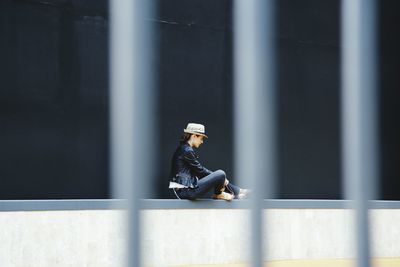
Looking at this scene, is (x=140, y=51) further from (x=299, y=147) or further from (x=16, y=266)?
(x=299, y=147)

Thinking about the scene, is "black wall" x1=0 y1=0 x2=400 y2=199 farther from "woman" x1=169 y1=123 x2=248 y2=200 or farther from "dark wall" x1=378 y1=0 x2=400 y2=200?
"woman" x1=169 y1=123 x2=248 y2=200

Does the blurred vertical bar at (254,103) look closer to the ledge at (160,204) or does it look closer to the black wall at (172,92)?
the ledge at (160,204)

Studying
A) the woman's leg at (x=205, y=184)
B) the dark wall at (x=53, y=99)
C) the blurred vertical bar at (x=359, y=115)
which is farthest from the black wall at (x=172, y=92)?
the blurred vertical bar at (x=359, y=115)

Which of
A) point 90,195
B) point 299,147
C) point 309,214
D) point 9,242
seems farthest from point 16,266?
point 299,147

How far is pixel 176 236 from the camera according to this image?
6676 mm

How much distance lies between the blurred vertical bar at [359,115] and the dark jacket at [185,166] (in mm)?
5063

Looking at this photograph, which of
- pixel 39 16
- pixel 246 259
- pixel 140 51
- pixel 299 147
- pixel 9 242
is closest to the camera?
pixel 140 51

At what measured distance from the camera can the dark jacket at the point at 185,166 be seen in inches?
264

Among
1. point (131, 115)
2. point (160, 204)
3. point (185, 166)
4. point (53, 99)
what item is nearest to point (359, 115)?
point (131, 115)

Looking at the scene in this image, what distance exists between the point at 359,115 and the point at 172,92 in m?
7.27

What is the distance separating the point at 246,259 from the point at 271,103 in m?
0.33

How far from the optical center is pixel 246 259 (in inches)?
58.4

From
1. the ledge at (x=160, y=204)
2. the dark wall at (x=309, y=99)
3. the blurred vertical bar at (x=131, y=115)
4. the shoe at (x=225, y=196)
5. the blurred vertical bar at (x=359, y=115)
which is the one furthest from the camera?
the dark wall at (x=309, y=99)

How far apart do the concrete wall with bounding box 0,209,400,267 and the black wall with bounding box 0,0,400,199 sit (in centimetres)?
199
